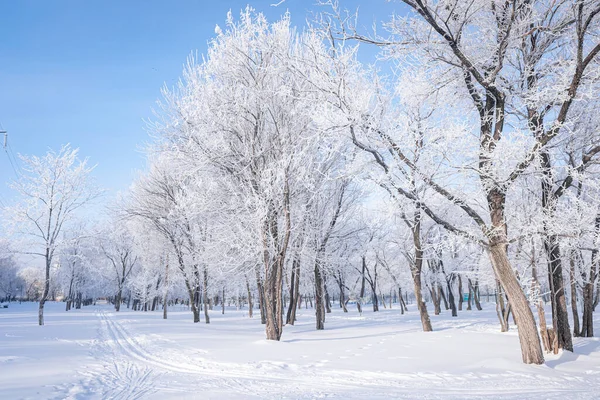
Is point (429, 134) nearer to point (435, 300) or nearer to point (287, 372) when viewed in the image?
point (287, 372)

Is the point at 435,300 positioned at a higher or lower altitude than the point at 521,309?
lower

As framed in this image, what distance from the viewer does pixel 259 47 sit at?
41.5 ft

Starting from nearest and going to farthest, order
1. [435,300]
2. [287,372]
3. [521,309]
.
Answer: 1. [287,372]
2. [521,309]
3. [435,300]

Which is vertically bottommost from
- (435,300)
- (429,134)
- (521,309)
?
(435,300)

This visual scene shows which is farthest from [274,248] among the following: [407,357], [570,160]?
[570,160]

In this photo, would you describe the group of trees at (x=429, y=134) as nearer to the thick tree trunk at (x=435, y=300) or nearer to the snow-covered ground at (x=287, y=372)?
the snow-covered ground at (x=287, y=372)

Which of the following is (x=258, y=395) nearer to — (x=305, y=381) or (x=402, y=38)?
(x=305, y=381)

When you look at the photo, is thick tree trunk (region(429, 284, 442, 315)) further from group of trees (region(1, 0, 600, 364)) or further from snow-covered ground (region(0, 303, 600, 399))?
snow-covered ground (region(0, 303, 600, 399))

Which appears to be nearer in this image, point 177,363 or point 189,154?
point 177,363

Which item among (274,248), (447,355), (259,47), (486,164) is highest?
(259,47)

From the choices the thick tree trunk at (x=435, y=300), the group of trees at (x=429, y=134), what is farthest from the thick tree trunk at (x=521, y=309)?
the thick tree trunk at (x=435, y=300)

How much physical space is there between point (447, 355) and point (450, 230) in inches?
147

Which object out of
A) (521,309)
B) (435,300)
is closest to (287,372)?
(521,309)

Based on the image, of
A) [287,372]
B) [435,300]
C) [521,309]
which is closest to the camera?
[287,372]
